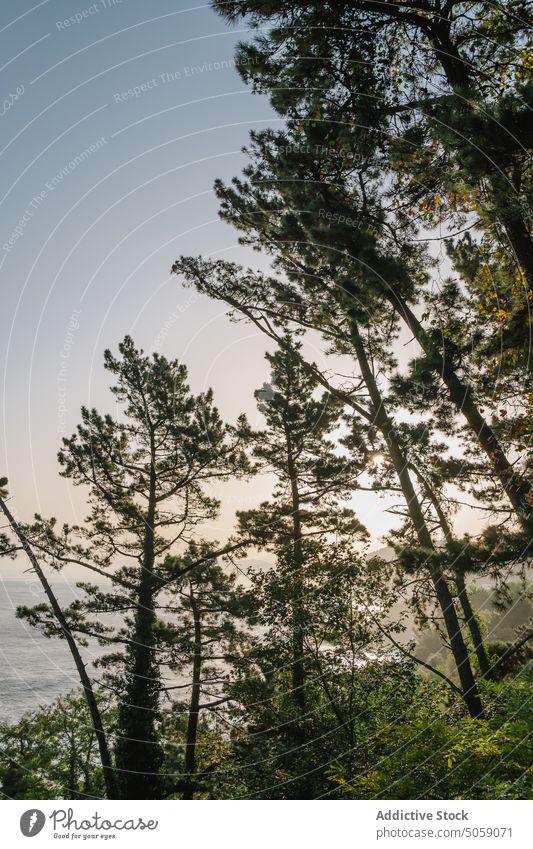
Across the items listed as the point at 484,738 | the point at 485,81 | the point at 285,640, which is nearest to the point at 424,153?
the point at 485,81

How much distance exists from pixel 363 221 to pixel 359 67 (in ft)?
7.39

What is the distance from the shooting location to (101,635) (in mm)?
12594

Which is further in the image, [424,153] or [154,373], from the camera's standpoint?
[154,373]

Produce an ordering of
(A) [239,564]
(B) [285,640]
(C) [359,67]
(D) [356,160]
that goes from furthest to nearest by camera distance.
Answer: (A) [239,564]
(B) [285,640]
(D) [356,160]
(C) [359,67]

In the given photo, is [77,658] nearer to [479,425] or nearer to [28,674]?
[479,425]

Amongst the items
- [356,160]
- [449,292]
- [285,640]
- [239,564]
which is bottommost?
[285,640]

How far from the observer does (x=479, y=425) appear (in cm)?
573

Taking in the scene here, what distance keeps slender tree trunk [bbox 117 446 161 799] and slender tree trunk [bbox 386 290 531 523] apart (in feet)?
36.1

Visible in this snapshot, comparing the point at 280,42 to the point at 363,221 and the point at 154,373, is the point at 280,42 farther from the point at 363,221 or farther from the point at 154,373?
the point at 154,373

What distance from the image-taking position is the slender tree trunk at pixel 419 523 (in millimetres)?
9328

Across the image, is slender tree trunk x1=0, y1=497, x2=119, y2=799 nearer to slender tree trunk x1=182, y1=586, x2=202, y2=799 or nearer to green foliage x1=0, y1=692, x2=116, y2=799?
slender tree trunk x1=182, y1=586, x2=202, y2=799
